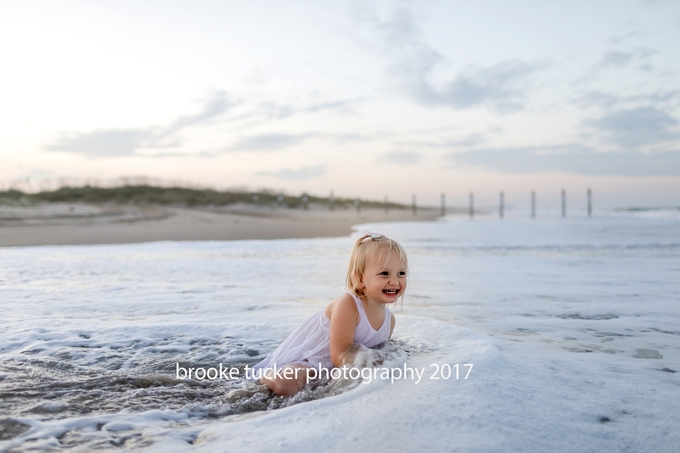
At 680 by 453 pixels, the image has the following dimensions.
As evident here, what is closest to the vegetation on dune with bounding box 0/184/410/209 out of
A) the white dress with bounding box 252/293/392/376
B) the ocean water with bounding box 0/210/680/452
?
the ocean water with bounding box 0/210/680/452

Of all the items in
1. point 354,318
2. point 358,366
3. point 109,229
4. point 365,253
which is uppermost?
point 365,253

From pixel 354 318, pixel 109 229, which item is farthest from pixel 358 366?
pixel 109 229

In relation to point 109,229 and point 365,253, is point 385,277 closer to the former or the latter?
point 365,253

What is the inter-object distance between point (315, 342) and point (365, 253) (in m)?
0.56

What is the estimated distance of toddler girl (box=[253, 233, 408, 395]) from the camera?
8.14ft

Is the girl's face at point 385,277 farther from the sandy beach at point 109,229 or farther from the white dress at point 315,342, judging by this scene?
the sandy beach at point 109,229

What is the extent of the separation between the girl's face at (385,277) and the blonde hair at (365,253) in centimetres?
2

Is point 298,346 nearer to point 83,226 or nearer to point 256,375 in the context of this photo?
point 256,375

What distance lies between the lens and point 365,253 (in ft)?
8.41

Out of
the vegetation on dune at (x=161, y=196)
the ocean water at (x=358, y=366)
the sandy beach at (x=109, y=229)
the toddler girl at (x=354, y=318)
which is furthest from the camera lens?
the vegetation on dune at (x=161, y=196)

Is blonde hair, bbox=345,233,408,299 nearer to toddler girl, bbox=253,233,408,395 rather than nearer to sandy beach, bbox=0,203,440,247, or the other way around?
toddler girl, bbox=253,233,408,395

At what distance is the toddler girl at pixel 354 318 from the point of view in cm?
248

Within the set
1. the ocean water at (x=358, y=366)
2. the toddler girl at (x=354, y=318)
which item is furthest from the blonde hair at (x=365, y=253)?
the ocean water at (x=358, y=366)

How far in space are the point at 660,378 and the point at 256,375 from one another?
2.01m
